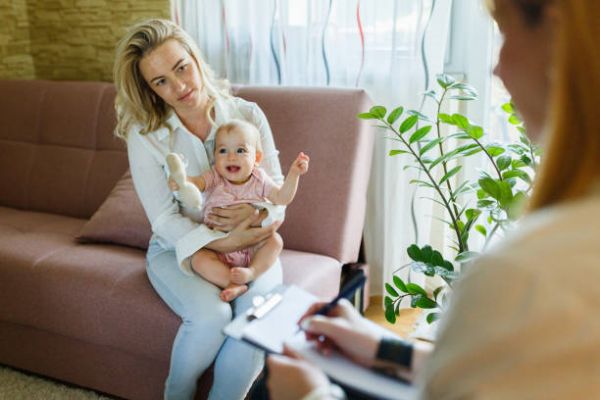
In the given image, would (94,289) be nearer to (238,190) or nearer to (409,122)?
(238,190)

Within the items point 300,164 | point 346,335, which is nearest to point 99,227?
point 300,164

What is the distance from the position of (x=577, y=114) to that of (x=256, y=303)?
0.69 meters

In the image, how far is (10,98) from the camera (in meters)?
2.95

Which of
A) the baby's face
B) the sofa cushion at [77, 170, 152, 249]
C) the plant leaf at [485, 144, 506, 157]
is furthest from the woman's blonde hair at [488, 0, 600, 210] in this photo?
the sofa cushion at [77, 170, 152, 249]

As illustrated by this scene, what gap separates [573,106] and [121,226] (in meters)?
1.98

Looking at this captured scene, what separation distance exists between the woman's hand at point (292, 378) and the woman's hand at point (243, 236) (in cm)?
95

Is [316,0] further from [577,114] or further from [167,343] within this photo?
[577,114]

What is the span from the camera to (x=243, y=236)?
1.88 m

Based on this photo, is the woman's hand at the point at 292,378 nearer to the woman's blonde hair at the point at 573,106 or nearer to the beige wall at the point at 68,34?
the woman's blonde hair at the point at 573,106

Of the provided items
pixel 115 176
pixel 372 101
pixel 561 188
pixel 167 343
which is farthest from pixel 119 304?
pixel 561 188

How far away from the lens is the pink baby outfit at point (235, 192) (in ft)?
6.19

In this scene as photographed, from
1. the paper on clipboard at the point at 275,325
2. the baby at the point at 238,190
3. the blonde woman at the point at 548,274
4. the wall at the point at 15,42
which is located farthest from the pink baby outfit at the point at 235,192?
the wall at the point at 15,42

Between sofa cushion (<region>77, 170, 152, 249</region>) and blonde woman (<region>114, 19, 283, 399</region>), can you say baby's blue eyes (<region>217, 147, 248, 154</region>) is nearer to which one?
blonde woman (<region>114, 19, 283, 399</region>)

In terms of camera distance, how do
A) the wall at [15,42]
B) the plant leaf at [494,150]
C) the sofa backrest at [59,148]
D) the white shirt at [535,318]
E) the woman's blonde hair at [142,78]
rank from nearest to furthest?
1. the white shirt at [535,318]
2. the plant leaf at [494,150]
3. the woman's blonde hair at [142,78]
4. the sofa backrest at [59,148]
5. the wall at [15,42]
